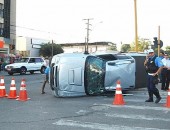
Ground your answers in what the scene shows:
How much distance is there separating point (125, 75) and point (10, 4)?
4613cm

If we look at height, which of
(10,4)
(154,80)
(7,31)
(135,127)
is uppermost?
(10,4)

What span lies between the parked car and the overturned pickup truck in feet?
63.8

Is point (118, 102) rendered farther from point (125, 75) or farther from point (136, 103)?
point (125, 75)

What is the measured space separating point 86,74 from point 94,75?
14.5 inches

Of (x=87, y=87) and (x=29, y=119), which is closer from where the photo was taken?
(x=29, y=119)

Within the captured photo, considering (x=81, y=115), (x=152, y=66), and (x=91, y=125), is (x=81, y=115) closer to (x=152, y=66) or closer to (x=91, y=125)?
(x=91, y=125)

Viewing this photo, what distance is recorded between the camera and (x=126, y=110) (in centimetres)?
953

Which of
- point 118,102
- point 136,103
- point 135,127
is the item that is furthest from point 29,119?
point 136,103

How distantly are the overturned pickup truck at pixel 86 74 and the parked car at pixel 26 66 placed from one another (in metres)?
19.4

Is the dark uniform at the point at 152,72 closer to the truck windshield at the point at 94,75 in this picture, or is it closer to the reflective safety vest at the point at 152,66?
the reflective safety vest at the point at 152,66

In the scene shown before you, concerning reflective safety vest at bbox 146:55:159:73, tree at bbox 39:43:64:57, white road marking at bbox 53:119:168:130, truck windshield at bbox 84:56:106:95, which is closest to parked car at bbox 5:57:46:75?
truck windshield at bbox 84:56:106:95

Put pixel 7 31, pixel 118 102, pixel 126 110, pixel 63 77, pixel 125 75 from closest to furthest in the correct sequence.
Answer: pixel 126 110, pixel 118 102, pixel 63 77, pixel 125 75, pixel 7 31

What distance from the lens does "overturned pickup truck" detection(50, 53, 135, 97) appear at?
12117mm

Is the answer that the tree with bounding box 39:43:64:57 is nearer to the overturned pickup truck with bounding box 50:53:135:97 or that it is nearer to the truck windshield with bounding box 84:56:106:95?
the overturned pickup truck with bounding box 50:53:135:97
